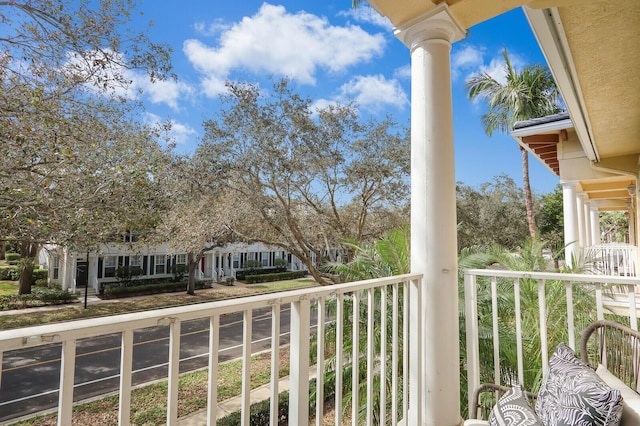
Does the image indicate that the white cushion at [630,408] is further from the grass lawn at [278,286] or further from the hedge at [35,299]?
the grass lawn at [278,286]

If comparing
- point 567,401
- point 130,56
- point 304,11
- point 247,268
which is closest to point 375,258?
point 567,401

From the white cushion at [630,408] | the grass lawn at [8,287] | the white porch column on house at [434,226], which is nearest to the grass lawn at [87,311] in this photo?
the grass lawn at [8,287]

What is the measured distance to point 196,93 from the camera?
14.7 metres

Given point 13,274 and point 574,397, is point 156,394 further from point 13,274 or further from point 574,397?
point 13,274

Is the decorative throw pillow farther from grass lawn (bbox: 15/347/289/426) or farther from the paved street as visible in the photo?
grass lawn (bbox: 15/347/289/426)

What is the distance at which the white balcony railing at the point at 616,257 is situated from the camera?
6.77m

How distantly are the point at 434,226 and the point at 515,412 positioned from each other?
2.98 feet

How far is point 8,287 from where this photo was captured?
16.4m

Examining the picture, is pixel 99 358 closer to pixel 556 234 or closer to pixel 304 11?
pixel 304 11

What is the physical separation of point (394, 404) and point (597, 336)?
1073mm

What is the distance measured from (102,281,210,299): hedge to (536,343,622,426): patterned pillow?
18925 millimetres

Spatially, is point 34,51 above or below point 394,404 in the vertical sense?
above

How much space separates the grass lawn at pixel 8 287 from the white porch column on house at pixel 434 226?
1896 cm

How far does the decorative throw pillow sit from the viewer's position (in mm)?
Result: 1283
